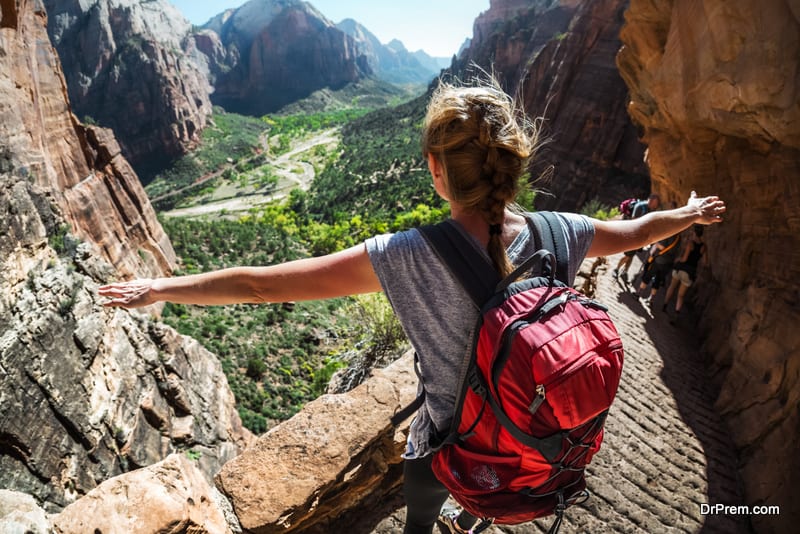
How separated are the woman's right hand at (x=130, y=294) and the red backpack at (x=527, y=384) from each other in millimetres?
896

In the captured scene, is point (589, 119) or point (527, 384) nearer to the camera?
point (527, 384)

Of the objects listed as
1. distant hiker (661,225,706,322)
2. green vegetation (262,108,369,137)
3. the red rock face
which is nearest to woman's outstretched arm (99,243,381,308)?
distant hiker (661,225,706,322)

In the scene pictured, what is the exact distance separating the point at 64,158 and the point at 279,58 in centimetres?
14042

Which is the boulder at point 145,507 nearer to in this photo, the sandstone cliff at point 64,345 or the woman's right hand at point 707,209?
the woman's right hand at point 707,209

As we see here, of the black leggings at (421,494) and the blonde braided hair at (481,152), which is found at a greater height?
the blonde braided hair at (481,152)

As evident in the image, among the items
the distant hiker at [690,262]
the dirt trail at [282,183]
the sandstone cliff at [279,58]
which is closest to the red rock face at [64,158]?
the distant hiker at [690,262]

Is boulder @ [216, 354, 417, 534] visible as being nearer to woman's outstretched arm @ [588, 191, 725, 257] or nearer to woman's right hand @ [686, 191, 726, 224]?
woman's outstretched arm @ [588, 191, 725, 257]

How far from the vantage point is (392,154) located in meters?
54.8

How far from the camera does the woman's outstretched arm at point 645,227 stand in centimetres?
167

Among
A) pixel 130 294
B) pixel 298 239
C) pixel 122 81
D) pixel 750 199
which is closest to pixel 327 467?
pixel 130 294

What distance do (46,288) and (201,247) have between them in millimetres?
22247

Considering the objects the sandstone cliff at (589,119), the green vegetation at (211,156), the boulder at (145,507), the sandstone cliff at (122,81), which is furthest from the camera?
the sandstone cliff at (122,81)

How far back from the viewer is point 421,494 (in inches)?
69.8

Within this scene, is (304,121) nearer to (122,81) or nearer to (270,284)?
(122,81)
